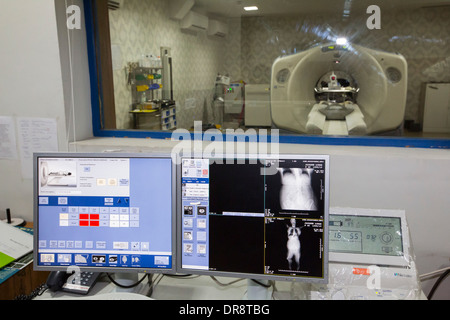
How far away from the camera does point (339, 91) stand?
2373 mm

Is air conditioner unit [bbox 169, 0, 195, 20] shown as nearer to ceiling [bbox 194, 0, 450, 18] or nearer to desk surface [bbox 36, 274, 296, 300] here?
ceiling [bbox 194, 0, 450, 18]

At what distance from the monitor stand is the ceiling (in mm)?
1585

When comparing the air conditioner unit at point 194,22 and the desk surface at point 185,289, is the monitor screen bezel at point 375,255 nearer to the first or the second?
the desk surface at point 185,289

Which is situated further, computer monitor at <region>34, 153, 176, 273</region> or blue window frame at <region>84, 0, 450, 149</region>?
blue window frame at <region>84, 0, 450, 149</region>

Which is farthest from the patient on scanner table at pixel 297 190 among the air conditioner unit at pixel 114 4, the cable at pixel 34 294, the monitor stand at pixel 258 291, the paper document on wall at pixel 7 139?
the air conditioner unit at pixel 114 4

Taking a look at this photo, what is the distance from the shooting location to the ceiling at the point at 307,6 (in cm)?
201

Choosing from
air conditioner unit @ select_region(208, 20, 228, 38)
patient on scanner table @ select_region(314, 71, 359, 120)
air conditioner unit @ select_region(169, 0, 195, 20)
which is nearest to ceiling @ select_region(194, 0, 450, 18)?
air conditioner unit @ select_region(208, 20, 228, 38)

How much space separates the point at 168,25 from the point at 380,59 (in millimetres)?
2086

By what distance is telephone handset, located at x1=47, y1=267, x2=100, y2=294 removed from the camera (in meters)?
1.16

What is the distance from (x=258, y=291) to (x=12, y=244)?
3.23ft

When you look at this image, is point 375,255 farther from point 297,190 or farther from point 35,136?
point 35,136

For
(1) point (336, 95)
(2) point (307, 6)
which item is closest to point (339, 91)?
(1) point (336, 95)
